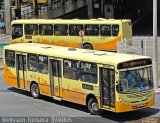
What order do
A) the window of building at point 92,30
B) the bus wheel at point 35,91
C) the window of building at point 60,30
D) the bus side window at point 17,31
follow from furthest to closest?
1. the bus side window at point 17,31
2. the window of building at point 60,30
3. the window of building at point 92,30
4. the bus wheel at point 35,91

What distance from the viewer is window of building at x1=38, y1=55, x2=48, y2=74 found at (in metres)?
24.4

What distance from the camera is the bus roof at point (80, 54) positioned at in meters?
20.9

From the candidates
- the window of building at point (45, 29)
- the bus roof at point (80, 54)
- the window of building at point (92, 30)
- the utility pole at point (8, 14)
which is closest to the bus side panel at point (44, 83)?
the bus roof at point (80, 54)

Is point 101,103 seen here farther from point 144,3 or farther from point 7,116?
point 144,3

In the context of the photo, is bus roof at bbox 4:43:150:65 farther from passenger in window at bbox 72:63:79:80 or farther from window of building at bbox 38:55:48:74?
passenger in window at bbox 72:63:79:80

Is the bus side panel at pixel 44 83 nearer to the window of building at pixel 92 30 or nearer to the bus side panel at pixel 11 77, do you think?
the bus side panel at pixel 11 77

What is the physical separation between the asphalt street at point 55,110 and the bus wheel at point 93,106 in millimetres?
212

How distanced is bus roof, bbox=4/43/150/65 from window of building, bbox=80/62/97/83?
219 mm

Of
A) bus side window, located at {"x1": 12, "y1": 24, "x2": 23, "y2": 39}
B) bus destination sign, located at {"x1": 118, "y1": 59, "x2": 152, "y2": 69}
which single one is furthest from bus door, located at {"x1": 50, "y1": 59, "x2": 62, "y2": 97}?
bus side window, located at {"x1": 12, "y1": 24, "x2": 23, "y2": 39}

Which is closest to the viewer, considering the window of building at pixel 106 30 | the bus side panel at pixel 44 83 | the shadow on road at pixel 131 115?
the shadow on road at pixel 131 115

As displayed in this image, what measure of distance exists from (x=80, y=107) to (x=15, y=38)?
76.9ft

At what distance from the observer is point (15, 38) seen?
150ft

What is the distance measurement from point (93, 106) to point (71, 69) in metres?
2.15

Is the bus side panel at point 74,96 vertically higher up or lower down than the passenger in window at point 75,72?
lower down
